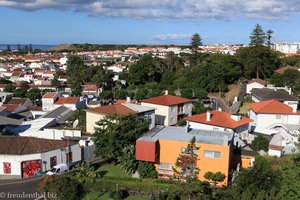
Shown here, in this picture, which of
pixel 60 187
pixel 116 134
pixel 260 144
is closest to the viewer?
pixel 60 187

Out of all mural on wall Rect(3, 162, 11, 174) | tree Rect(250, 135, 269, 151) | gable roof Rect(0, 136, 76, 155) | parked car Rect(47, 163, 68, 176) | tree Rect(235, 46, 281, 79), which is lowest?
parked car Rect(47, 163, 68, 176)

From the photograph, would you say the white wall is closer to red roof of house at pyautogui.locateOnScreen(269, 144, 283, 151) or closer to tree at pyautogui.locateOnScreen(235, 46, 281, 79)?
tree at pyautogui.locateOnScreen(235, 46, 281, 79)

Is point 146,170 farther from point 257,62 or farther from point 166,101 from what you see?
point 257,62

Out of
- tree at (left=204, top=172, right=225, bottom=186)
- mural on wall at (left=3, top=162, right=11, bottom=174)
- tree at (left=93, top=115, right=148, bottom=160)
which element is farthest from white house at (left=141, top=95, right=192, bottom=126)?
mural on wall at (left=3, top=162, right=11, bottom=174)

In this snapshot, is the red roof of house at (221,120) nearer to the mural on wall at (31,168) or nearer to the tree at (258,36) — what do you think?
the mural on wall at (31,168)

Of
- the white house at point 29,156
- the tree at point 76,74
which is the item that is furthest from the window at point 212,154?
the tree at point 76,74

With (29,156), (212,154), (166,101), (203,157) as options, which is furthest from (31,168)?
(166,101)
